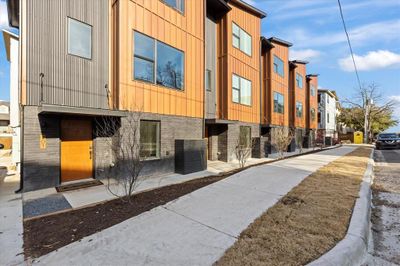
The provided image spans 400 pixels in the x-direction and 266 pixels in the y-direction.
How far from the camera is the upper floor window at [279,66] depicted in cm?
2069

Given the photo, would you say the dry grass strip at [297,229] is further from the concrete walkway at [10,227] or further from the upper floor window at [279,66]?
the upper floor window at [279,66]

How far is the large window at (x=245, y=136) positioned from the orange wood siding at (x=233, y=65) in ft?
1.88

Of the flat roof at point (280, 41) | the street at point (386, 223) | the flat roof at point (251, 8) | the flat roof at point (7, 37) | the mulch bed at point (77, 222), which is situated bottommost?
the street at point (386, 223)

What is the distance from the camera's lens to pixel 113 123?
8570mm

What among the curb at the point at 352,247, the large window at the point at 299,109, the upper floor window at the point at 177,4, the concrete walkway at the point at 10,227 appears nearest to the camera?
Result: the curb at the point at 352,247

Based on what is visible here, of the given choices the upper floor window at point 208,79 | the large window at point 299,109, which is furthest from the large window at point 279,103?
the upper floor window at point 208,79

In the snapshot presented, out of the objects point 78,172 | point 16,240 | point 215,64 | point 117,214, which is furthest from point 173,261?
point 215,64

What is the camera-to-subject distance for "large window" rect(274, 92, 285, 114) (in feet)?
67.2

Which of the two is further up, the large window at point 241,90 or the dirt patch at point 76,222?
the large window at point 241,90

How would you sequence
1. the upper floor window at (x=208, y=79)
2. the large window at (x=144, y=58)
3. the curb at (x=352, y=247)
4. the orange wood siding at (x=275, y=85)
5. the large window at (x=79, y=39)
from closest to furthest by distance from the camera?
the curb at (x=352, y=247) → the large window at (x=79, y=39) → the large window at (x=144, y=58) → the upper floor window at (x=208, y=79) → the orange wood siding at (x=275, y=85)

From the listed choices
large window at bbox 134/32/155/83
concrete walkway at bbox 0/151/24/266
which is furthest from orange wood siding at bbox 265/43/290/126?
concrete walkway at bbox 0/151/24/266

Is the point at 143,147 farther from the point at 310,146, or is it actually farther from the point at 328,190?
the point at 310,146

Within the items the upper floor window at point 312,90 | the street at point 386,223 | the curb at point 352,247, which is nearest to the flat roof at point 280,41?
the upper floor window at point 312,90

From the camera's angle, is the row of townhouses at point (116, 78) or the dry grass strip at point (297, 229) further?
the row of townhouses at point (116, 78)
